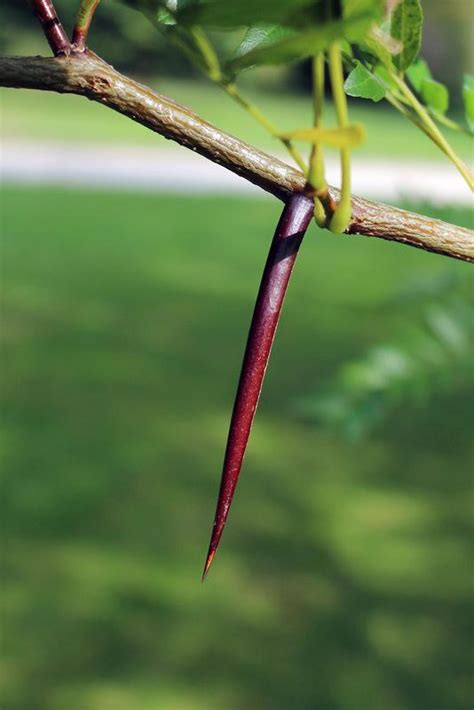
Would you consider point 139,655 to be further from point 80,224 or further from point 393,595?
point 80,224

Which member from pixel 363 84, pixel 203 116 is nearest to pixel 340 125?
pixel 363 84

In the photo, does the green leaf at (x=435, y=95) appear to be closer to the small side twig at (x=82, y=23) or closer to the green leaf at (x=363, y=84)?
the green leaf at (x=363, y=84)

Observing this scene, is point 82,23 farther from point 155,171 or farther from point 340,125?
point 155,171

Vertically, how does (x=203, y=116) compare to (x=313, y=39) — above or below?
above

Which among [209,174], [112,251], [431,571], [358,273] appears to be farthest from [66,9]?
[431,571]

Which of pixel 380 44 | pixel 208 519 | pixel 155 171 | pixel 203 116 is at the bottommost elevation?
pixel 208 519

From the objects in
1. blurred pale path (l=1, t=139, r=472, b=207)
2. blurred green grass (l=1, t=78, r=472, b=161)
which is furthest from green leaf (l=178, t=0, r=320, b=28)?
blurred green grass (l=1, t=78, r=472, b=161)
